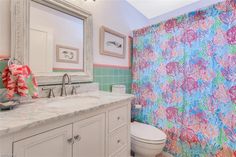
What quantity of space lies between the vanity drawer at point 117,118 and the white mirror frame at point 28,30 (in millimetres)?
564

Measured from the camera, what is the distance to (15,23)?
41.7 inches

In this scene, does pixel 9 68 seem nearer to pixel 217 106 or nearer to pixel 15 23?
pixel 15 23

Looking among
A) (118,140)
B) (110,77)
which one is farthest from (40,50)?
(118,140)

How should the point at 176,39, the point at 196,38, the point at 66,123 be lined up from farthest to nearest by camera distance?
1. the point at 176,39
2. the point at 196,38
3. the point at 66,123

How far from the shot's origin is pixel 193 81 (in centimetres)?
162

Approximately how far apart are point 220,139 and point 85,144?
1.39 meters

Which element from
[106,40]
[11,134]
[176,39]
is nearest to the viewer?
[11,134]

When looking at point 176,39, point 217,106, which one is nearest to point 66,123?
point 217,106

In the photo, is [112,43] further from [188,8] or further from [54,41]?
[188,8]

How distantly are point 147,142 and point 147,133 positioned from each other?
159mm

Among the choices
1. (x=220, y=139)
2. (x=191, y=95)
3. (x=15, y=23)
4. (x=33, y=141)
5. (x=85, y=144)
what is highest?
(x=15, y=23)

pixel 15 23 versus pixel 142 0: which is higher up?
pixel 142 0

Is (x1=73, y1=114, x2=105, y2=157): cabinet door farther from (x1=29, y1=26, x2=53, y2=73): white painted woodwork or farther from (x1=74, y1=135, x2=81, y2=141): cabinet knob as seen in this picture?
(x1=29, y1=26, x2=53, y2=73): white painted woodwork

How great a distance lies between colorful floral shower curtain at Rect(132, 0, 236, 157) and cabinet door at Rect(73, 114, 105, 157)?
1.08 metres
